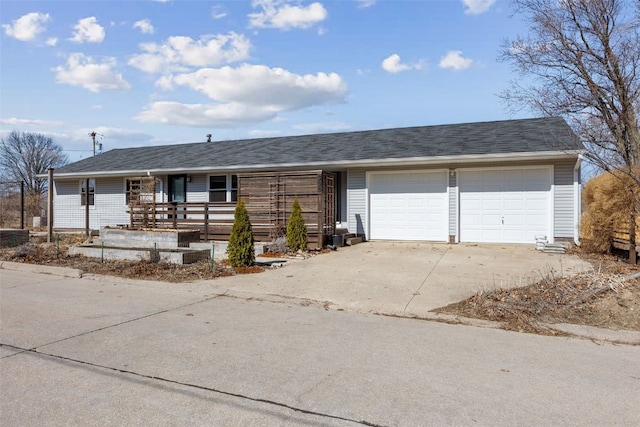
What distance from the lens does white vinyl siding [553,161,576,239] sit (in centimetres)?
1266

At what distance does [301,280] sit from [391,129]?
38.2ft

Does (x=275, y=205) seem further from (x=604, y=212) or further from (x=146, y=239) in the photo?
(x=604, y=212)

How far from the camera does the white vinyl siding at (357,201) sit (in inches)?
595

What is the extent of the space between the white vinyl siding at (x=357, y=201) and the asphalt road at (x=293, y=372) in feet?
29.2

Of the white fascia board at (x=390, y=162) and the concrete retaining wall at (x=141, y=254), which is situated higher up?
the white fascia board at (x=390, y=162)

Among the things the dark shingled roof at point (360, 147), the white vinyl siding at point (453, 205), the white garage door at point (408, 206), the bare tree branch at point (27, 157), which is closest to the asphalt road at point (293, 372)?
the dark shingled roof at point (360, 147)

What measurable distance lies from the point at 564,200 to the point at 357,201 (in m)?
6.29

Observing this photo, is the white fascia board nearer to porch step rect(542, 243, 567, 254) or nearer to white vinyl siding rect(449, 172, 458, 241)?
white vinyl siding rect(449, 172, 458, 241)

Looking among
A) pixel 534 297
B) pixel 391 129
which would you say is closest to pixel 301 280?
pixel 534 297

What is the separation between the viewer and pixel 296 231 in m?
12.4

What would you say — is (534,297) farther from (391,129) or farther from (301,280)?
(391,129)

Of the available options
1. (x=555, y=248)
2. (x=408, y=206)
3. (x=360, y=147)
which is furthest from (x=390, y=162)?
(x=555, y=248)

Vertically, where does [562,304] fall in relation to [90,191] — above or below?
below

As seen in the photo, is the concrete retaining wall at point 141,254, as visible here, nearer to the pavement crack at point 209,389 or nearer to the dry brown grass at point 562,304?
the pavement crack at point 209,389
